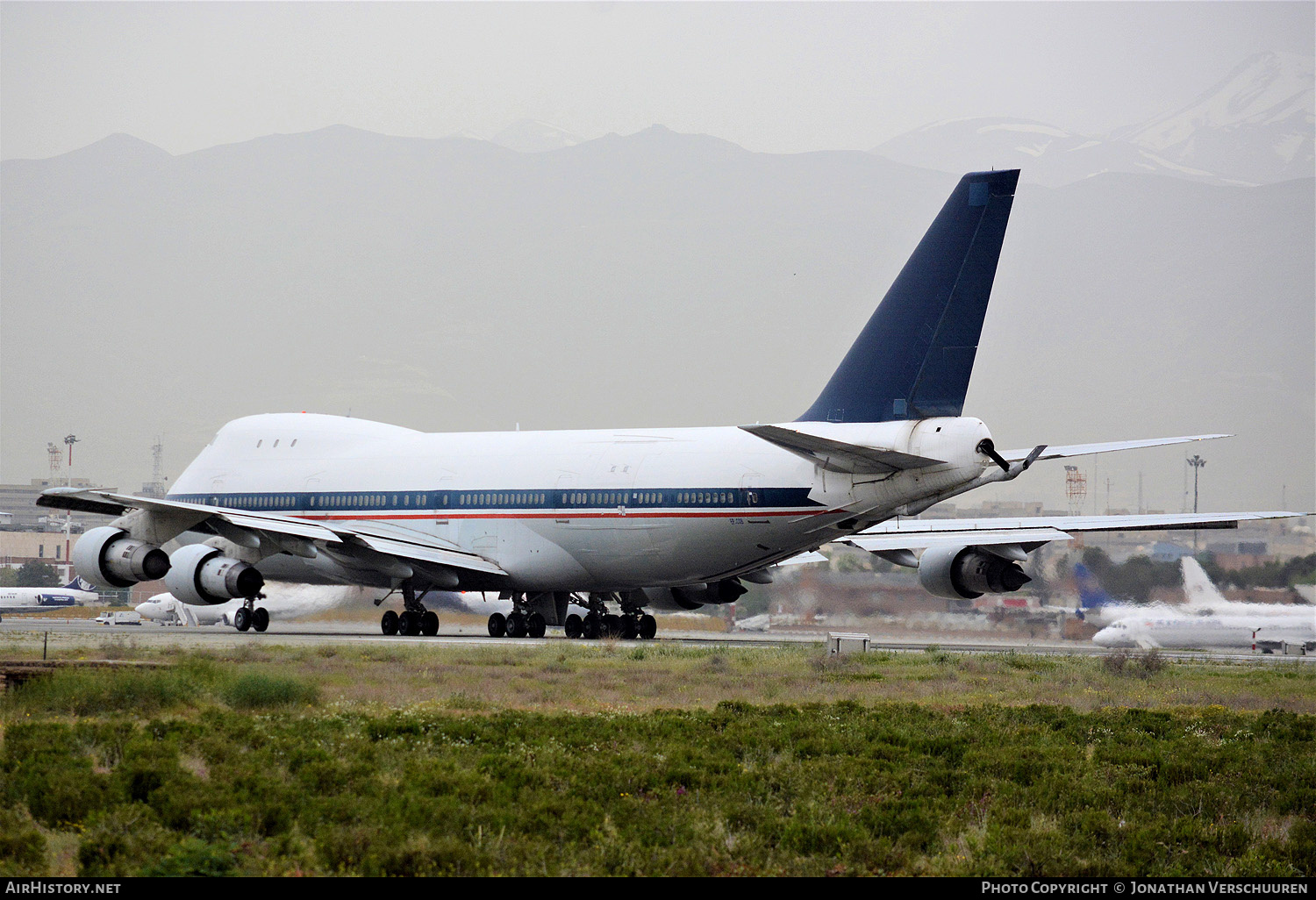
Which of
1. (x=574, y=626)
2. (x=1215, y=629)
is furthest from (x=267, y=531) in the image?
(x=1215, y=629)

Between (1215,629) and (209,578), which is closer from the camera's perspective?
(209,578)

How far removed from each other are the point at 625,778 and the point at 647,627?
72.7 feet

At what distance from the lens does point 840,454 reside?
24312 mm

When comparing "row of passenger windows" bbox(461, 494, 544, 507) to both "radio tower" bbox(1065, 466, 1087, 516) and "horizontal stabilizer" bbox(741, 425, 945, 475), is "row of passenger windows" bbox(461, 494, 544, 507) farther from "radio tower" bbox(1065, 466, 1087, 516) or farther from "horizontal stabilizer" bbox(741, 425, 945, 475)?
"radio tower" bbox(1065, 466, 1087, 516)

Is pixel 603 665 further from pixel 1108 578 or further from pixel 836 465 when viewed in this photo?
pixel 1108 578

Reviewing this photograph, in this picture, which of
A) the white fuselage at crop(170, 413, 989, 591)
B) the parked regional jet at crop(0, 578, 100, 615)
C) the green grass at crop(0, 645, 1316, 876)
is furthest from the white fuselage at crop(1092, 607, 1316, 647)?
the parked regional jet at crop(0, 578, 100, 615)

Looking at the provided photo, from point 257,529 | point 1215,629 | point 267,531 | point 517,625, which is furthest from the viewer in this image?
point 1215,629

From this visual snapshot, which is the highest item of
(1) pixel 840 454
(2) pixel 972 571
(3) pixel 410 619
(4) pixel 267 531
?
(1) pixel 840 454

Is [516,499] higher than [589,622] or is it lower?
higher

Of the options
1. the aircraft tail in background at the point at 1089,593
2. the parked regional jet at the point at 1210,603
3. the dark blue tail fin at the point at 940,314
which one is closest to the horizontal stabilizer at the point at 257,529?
the dark blue tail fin at the point at 940,314

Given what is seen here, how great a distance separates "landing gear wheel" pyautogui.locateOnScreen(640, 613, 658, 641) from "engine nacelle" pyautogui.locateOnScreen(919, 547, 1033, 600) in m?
8.01

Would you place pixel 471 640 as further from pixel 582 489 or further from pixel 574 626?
pixel 582 489
